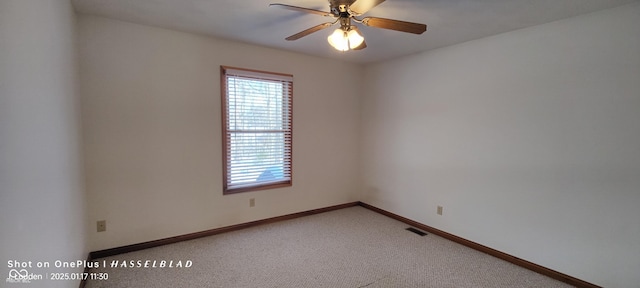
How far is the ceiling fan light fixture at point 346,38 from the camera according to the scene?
205cm

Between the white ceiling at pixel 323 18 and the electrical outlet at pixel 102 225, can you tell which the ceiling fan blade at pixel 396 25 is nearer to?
the white ceiling at pixel 323 18

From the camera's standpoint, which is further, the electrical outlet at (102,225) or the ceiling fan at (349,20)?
the electrical outlet at (102,225)

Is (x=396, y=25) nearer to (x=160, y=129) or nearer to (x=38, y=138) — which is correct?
(x=38, y=138)

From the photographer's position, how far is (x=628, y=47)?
2.08m

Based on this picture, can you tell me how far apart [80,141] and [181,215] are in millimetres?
1203

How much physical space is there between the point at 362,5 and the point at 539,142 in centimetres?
215

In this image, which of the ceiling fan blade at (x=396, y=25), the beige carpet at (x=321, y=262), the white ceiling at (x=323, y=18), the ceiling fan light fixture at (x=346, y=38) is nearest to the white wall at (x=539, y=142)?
the white ceiling at (x=323, y=18)

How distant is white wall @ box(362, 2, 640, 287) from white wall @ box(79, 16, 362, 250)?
1.82m

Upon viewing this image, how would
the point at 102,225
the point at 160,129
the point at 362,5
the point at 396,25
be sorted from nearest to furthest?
the point at 362,5 → the point at 396,25 → the point at 102,225 → the point at 160,129

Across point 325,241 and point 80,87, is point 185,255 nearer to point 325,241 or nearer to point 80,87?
point 325,241

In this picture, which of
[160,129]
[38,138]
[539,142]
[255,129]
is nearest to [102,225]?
[160,129]

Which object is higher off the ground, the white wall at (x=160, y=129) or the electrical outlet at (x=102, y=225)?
the white wall at (x=160, y=129)

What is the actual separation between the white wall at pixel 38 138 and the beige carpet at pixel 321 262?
2.59 ft

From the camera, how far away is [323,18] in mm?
2469
